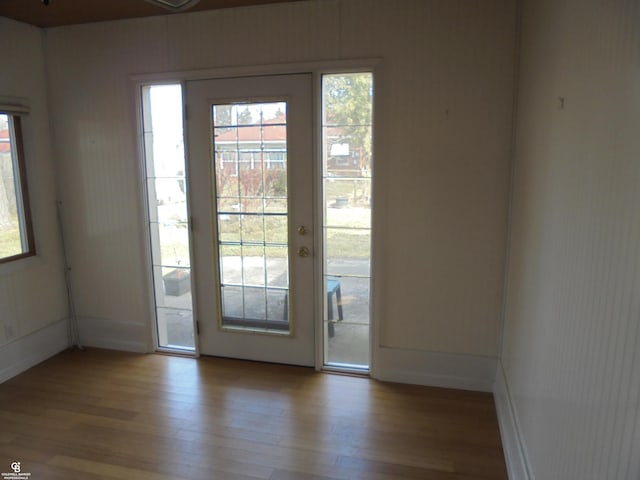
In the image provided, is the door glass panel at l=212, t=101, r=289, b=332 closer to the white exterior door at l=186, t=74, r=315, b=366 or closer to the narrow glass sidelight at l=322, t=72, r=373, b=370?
the white exterior door at l=186, t=74, r=315, b=366

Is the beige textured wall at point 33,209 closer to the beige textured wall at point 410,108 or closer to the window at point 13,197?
the window at point 13,197

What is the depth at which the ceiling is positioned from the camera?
2996 mm

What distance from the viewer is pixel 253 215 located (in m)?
3.41

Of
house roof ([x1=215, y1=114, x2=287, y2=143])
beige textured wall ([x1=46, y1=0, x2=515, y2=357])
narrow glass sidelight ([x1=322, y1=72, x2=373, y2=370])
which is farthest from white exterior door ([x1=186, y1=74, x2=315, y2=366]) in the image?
beige textured wall ([x1=46, y1=0, x2=515, y2=357])

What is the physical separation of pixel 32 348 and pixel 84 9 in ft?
8.52

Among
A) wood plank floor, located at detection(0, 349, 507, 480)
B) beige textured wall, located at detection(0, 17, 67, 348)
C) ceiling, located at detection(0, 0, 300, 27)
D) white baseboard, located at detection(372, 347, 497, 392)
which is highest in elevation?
ceiling, located at detection(0, 0, 300, 27)

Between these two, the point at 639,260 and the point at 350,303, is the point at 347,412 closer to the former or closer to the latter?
the point at 350,303

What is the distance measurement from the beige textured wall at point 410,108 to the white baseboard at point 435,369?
0.06 metres

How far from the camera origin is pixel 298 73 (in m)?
3.14

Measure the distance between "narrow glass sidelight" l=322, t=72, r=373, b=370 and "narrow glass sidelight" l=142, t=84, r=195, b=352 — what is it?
116cm

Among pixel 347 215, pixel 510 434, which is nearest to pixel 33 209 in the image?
pixel 347 215

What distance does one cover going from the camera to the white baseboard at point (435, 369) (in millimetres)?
3107

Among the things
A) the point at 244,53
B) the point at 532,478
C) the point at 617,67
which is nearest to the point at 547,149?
the point at 617,67

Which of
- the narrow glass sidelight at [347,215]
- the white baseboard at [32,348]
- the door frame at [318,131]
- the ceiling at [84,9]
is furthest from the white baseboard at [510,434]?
the white baseboard at [32,348]
